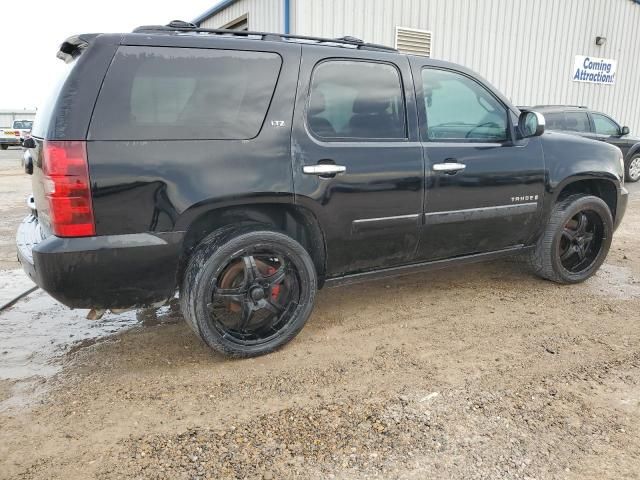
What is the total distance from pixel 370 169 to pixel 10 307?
2.92 m

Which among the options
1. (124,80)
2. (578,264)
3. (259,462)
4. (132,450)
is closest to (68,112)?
(124,80)

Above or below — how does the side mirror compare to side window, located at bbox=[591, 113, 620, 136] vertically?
above

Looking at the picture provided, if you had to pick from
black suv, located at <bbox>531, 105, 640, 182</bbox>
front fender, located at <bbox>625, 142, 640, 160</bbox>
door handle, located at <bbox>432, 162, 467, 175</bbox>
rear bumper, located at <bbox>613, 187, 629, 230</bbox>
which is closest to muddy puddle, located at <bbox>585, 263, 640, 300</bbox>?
rear bumper, located at <bbox>613, 187, 629, 230</bbox>

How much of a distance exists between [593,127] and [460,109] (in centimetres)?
830

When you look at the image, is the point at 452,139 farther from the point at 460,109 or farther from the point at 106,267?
the point at 106,267

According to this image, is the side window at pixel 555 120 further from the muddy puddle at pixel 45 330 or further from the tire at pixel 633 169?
the muddy puddle at pixel 45 330

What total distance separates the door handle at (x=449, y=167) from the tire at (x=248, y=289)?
109 cm

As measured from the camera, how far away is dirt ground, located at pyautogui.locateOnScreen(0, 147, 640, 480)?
2061 mm

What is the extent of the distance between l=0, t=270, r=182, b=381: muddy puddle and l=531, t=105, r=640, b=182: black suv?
338 inches

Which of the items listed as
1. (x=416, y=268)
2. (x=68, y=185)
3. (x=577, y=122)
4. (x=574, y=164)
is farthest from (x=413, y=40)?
(x=68, y=185)

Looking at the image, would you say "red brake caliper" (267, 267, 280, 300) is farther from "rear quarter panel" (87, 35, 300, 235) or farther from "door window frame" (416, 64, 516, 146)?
"door window frame" (416, 64, 516, 146)

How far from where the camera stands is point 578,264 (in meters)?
4.39

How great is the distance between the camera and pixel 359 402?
2.49 m

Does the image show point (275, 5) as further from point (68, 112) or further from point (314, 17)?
point (68, 112)
